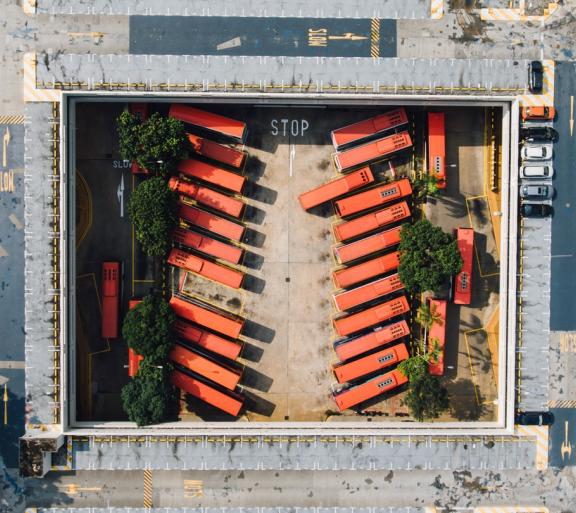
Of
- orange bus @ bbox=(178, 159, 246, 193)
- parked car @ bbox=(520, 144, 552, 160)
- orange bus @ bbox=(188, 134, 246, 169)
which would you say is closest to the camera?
parked car @ bbox=(520, 144, 552, 160)

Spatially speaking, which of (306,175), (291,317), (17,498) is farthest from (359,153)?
(17,498)

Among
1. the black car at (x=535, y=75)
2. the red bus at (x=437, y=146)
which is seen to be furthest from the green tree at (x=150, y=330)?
the black car at (x=535, y=75)

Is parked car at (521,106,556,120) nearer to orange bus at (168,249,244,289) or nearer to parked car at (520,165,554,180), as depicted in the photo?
parked car at (520,165,554,180)

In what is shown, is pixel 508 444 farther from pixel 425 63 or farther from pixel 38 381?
pixel 38 381

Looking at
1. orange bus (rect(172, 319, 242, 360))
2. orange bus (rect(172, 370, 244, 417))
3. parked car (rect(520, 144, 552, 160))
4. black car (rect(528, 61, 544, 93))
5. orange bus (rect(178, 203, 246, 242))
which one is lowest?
orange bus (rect(172, 370, 244, 417))

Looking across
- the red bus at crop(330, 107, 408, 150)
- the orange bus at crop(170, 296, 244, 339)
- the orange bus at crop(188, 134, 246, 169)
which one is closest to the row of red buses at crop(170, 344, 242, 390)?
the orange bus at crop(170, 296, 244, 339)

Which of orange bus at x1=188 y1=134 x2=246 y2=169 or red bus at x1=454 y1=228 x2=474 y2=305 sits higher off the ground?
Answer: orange bus at x1=188 y1=134 x2=246 y2=169
